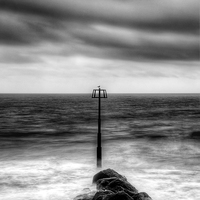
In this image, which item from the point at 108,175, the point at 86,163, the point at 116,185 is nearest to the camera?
the point at 116,185

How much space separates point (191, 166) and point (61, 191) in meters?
12.4

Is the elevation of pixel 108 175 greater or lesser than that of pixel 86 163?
greater

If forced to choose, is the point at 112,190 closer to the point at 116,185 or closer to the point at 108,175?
the point at 116,185

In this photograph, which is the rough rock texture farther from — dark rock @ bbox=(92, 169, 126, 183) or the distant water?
the distant water

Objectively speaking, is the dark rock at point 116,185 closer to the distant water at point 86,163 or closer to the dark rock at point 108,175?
the dark rock at point 108,175

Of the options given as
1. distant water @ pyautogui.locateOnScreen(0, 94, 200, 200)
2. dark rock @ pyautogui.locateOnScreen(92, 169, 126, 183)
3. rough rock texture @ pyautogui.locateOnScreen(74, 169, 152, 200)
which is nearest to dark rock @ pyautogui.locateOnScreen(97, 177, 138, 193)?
rough rock texture @ pyautogui.locateOnScreen(74, 169, 152, 200)

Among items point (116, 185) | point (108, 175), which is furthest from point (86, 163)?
point (116, 185)

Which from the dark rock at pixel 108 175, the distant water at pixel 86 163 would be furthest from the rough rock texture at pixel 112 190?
the distant water at pixel 86 163

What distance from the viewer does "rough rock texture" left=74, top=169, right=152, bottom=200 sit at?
36.2 ft

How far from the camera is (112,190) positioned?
1290cm

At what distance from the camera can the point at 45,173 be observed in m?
19.9

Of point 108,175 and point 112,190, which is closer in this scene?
point 112,190

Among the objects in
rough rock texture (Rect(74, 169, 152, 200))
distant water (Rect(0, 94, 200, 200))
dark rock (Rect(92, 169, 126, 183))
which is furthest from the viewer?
distant water (Rect(0, 94, 200, 200))

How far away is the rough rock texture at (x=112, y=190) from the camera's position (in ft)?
36.2
